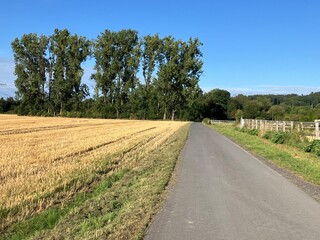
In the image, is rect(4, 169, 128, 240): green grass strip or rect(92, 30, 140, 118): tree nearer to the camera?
rect(4, 169, 128, 240): green grass strip

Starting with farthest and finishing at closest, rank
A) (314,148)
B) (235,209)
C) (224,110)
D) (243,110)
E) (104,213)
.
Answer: (243,110)
(224,110)
(314,148)
(235,209)
(104,213)

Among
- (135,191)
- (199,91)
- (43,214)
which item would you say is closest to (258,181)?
(135,191)

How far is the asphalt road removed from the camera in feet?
18.8

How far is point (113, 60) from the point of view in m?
91.2

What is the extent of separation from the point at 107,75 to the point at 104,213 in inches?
3353

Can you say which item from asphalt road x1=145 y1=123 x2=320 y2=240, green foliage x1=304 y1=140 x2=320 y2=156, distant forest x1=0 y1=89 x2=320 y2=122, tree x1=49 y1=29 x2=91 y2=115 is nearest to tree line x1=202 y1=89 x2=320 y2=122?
distant forest x1=0 y1=89 x2=320 y2=122

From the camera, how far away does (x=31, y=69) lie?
93.4m

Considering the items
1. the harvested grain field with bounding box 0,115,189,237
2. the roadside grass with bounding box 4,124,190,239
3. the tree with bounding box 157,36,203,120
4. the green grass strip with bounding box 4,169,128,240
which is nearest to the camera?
the roadside grass with bounding box 4,124,190,239

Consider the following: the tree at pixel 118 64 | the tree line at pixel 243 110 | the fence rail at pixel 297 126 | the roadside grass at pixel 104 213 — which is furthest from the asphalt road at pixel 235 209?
the tree line at pixel 243 110

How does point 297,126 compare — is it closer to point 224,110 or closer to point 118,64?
point 118,64

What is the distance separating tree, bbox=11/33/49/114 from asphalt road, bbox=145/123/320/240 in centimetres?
8776

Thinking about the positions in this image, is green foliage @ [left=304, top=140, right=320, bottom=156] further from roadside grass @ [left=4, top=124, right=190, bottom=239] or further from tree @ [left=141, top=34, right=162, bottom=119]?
tree @ [left=141, top=34, right=162, bottom=119]

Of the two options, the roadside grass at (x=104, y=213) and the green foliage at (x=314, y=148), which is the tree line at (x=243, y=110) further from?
the roadside grass at (x=104, y=213)

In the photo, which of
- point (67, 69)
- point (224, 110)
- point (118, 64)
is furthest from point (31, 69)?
point (224, 110)
